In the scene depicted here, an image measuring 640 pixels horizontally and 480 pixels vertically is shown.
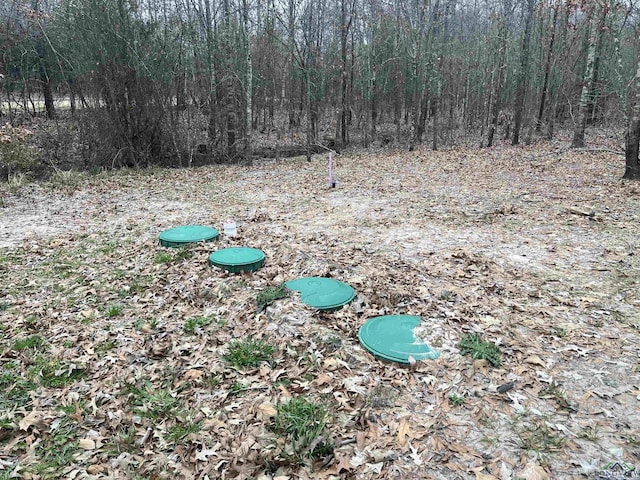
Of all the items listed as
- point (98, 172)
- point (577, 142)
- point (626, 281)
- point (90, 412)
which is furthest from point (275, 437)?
point (577, 142)

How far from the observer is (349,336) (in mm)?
3613

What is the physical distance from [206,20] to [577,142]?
1220 cm

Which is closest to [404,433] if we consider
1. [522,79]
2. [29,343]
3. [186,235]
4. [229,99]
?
[29,343]

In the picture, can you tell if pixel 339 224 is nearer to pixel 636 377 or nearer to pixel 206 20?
pixel 636 377

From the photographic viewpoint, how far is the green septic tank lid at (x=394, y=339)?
128 inches

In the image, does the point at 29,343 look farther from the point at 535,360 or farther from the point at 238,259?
the point at 535,360

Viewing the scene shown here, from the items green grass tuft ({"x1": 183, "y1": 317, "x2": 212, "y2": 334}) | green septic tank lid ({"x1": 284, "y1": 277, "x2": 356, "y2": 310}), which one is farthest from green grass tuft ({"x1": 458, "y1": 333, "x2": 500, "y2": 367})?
green grass tuft ({"x1": 183, "y1": 317, "x2": 212, "y2": 334})

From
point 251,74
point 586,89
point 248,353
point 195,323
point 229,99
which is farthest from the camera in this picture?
point 229,99

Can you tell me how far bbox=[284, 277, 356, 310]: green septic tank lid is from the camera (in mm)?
4016

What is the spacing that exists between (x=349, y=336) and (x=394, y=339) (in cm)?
39

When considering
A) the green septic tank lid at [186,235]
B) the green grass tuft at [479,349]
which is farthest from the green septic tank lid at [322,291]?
the green septic tank lid at [186,235]

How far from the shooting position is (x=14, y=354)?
355cm

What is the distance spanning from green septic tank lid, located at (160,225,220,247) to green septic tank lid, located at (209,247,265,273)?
0.60 meters

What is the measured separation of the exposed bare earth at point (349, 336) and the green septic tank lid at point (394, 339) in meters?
0.08
